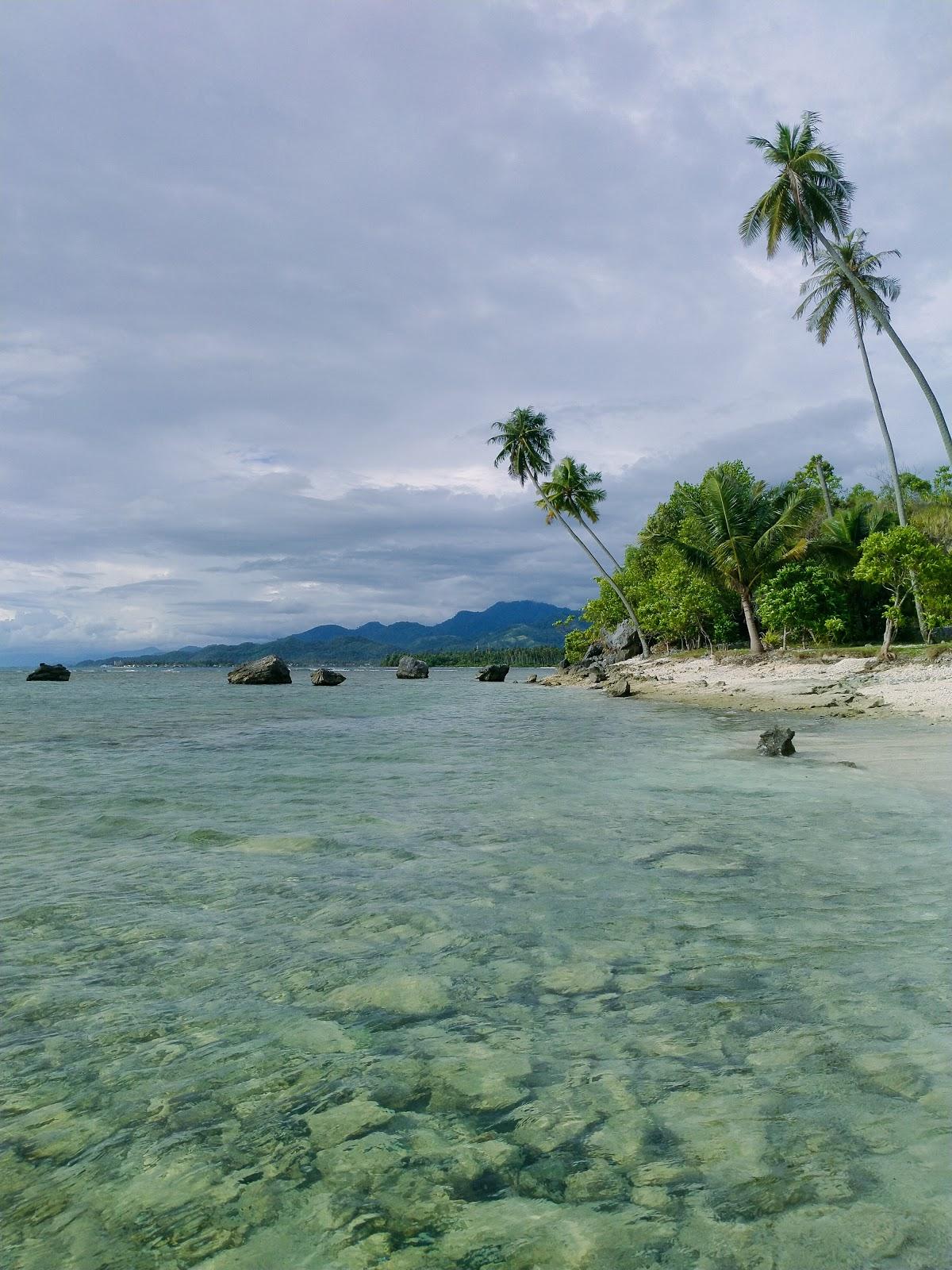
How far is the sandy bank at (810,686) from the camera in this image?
1905cm

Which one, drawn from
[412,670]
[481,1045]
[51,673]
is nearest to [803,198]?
[481,1045]

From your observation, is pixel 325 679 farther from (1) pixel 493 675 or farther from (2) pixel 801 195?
(2) pixel 801 195

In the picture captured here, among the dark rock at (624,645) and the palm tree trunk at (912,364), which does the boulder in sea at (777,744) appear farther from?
the dark rock at (624,645)

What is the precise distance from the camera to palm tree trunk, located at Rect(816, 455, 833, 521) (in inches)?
1742

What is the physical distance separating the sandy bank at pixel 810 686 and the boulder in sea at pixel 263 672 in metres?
24.5

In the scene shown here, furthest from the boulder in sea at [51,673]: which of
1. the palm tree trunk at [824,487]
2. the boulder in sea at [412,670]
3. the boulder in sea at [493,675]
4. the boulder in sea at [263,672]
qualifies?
the palm tree trunk at [824,487]

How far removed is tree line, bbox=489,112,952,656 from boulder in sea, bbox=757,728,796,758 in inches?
631

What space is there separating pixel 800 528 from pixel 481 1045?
41.9m

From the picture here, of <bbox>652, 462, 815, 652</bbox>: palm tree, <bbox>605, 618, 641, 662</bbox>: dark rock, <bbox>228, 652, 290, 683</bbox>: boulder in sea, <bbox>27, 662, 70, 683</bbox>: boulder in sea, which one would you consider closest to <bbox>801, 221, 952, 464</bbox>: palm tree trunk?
<bbox>652, 462, 815, 652</bbox>: palm tree

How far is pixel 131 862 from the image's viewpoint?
6.09 meters

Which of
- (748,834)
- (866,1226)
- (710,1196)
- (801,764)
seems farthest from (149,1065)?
(801,764)

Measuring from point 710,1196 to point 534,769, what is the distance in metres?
9.17

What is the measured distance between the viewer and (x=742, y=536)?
125ft

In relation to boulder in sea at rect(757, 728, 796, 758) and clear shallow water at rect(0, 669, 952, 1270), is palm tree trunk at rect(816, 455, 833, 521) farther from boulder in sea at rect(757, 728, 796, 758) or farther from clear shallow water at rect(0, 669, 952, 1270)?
clear shallow water at rect(0, 669, 952, 1270)
